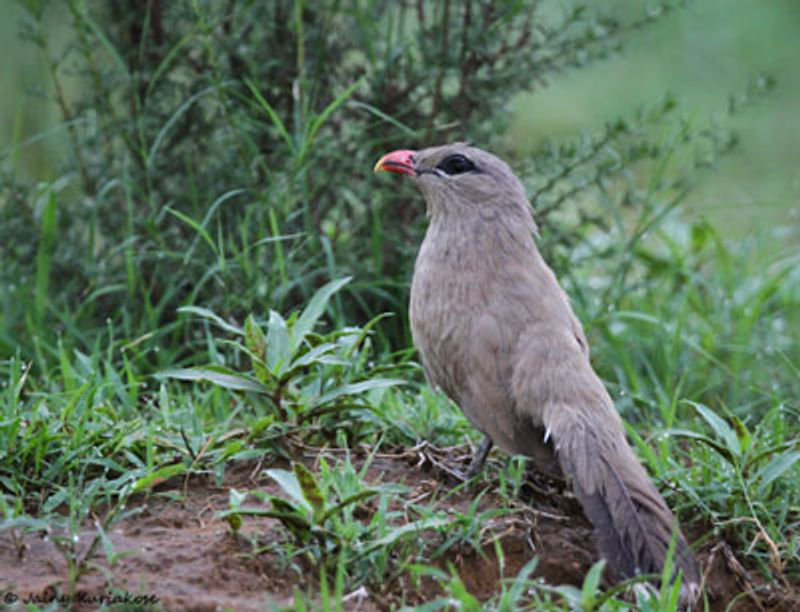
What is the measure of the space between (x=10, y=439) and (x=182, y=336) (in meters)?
1.83

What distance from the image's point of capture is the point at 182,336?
553 cm

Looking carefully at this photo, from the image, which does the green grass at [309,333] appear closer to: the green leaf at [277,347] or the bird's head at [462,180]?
the green leaf at [277,347]

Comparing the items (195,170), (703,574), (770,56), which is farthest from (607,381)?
(770,56)

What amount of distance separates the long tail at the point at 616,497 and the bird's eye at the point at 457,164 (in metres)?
1.21

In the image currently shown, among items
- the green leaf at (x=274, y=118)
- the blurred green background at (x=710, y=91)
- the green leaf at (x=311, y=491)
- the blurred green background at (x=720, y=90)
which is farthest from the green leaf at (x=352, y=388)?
the blurred green background at (x=720, y=90)

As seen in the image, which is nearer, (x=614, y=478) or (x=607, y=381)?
(x=614, y=478)

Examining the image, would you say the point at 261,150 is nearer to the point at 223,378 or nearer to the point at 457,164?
the point at 457,164

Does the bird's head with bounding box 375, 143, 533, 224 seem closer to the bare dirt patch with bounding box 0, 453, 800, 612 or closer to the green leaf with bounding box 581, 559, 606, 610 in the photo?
the bare dirt patch with bounding box 0, 453, 800, 612

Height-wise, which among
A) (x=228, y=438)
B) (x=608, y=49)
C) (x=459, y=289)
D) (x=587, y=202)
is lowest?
(x=587, y=202)

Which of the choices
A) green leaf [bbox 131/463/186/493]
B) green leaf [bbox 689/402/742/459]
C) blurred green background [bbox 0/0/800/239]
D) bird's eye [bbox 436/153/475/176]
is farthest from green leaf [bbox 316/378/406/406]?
blurred green background [bbox 0/0/800/239]

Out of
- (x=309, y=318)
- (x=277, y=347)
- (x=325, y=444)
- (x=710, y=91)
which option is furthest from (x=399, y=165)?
(x=710, y=91)

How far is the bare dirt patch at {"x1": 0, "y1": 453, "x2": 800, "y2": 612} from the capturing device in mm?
3166

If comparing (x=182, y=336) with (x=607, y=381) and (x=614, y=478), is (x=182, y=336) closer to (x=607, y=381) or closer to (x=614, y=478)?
(x=607, y=381)

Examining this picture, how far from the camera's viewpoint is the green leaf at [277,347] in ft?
13.0
